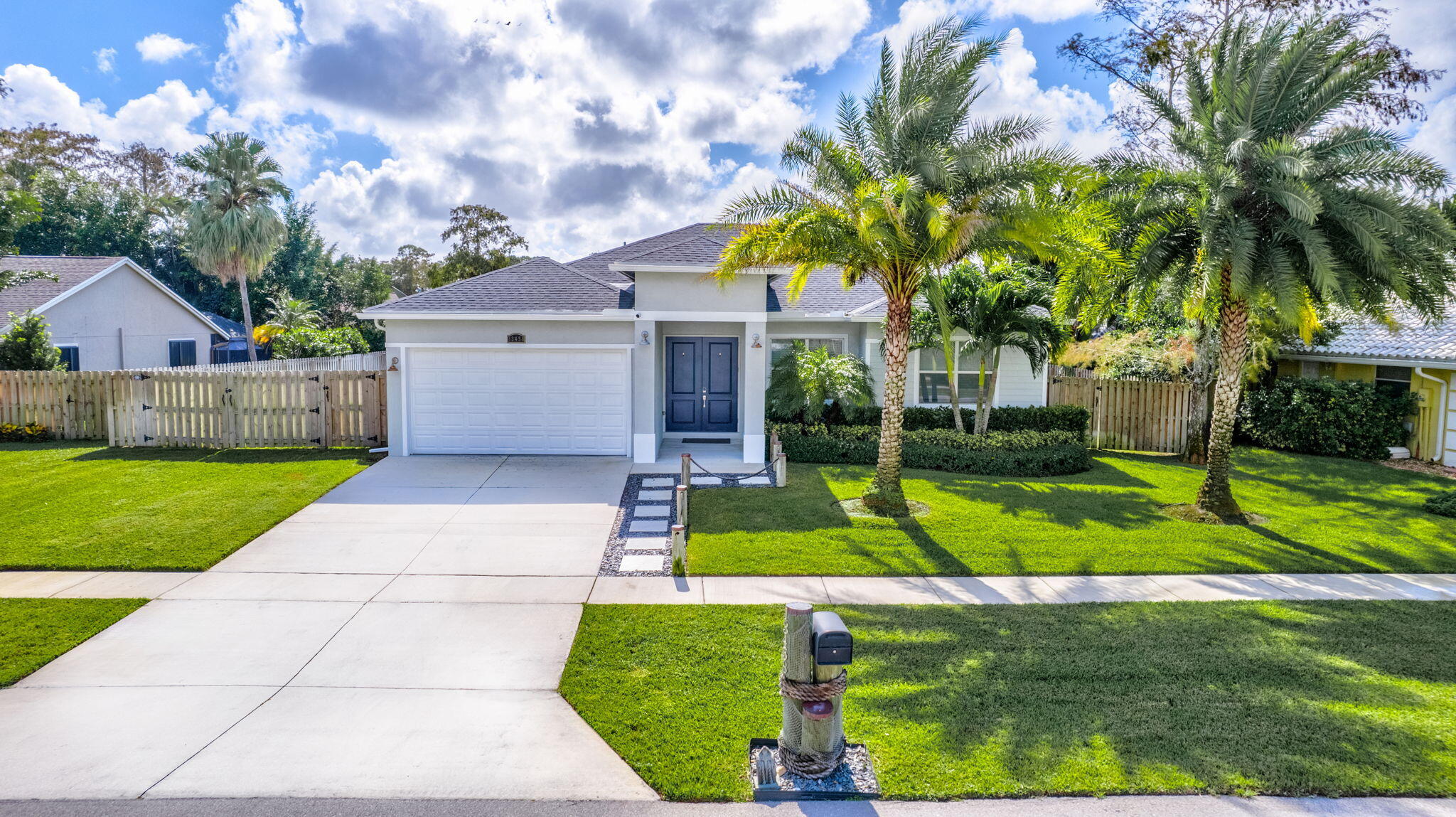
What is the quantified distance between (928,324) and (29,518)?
1414 cm

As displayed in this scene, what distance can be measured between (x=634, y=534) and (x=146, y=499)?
7299mm

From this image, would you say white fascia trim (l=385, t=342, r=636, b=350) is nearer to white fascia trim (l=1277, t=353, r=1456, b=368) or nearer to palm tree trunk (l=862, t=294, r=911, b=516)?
palm tree trunk (l=862, t=294, r=911, b=516)

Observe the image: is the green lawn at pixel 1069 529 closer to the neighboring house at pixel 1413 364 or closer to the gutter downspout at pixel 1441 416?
the gutter downspout at pixel 1441 416

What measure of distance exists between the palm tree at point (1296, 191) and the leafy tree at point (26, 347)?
22.7 meters

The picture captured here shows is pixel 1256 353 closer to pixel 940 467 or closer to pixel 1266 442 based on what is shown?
pixel 1266 442

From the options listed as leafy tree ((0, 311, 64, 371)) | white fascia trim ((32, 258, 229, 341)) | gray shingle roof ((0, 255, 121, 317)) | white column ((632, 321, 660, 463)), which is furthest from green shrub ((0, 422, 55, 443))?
white column ((632, 321, 660, 463))

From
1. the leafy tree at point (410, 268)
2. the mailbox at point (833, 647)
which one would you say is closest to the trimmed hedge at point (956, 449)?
the mailbox at point (833, 647)

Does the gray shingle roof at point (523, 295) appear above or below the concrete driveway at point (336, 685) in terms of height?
above

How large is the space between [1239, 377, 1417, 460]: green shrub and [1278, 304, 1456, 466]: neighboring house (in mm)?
305

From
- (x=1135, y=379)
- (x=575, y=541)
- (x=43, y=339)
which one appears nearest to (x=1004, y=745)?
(x=575, y=541)

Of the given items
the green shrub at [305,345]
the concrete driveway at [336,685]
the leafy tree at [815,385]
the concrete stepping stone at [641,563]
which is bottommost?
the concrete driveway at [336,685]

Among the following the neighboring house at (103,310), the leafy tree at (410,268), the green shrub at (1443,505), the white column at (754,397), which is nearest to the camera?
the green shrub at (1443,505)

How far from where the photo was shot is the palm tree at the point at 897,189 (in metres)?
10.7

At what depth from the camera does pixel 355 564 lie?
360 inches
